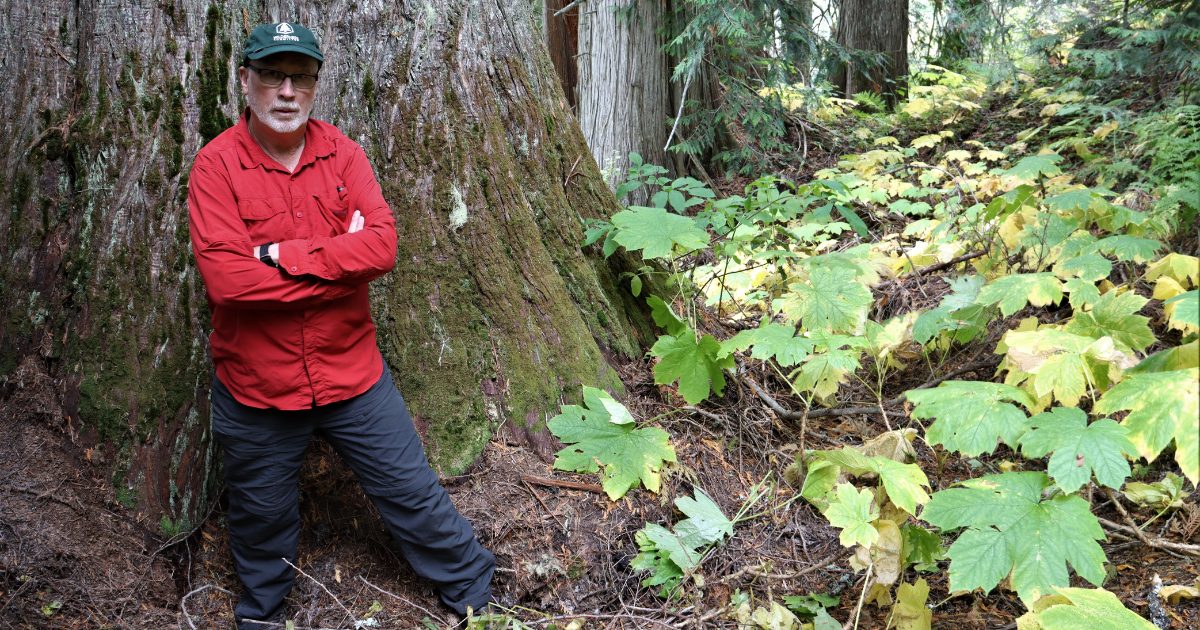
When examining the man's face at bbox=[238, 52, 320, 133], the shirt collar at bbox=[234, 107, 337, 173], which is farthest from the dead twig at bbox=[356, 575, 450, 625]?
the man's face at bbox=[238, 52, 320, 133]

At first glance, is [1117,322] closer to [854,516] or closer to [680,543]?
[854,516]

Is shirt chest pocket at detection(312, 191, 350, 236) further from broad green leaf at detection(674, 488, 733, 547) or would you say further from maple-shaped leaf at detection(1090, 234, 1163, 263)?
maple-shaped leaf at detection(1090, 234, 1163, 263)

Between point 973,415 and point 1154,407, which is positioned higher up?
point 1154,407

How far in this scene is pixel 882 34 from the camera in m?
9.05

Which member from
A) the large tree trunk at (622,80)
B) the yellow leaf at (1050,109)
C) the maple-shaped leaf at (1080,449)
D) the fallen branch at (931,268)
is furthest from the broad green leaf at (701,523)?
the yellow leaf at (1050,109)

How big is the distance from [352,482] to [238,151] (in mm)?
1429

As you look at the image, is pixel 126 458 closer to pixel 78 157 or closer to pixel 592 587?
pixel 78 157

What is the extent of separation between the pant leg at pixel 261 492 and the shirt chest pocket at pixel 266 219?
0.63 m

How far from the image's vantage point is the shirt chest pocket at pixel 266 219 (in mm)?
2351

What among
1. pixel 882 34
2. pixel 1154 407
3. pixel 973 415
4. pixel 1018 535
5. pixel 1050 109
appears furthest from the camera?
pixel 882 34

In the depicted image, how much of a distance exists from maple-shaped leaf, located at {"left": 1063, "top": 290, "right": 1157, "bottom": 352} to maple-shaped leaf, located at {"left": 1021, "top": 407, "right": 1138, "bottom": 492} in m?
0.81

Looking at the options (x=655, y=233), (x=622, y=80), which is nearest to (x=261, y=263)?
(x=655, y=233)

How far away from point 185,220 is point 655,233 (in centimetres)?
200

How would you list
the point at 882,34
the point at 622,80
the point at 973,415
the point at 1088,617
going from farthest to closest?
the point at 882,34 < the point at 622,80 < the point at 973,415 < the point at 1088,617
